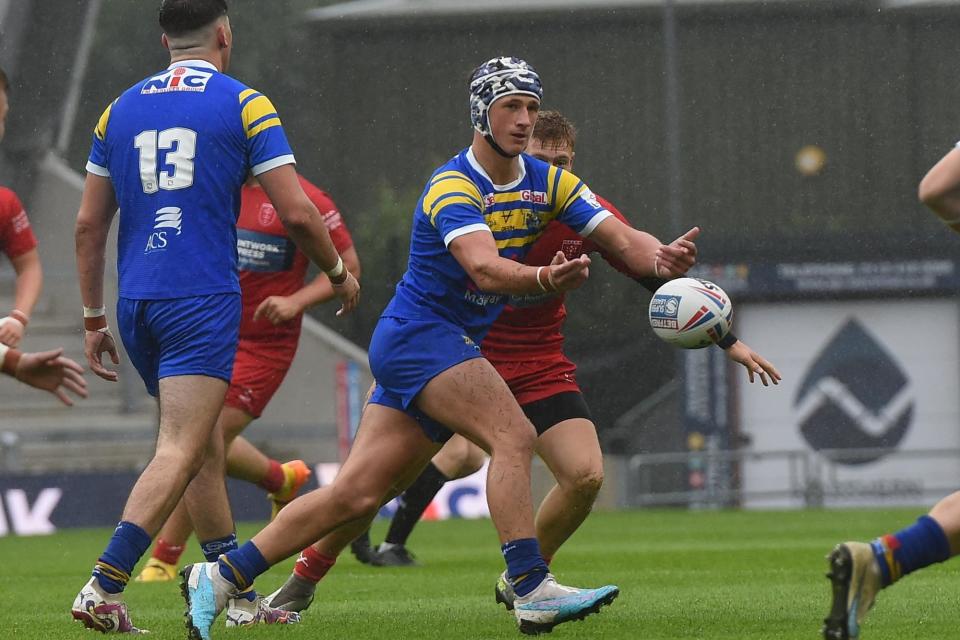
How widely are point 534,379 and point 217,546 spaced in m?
1.43

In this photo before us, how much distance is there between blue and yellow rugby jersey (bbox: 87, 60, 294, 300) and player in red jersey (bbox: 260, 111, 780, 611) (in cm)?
116

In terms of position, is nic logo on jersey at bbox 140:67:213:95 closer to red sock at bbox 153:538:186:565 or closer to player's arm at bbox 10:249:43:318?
player's arm at bbox 10:249:43:318

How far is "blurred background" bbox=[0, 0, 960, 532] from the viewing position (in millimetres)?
22172

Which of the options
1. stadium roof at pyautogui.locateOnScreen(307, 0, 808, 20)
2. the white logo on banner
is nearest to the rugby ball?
the white logo on banner

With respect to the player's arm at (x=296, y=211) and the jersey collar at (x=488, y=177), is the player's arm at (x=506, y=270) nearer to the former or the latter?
the jersey collar at (x=488, y=177)

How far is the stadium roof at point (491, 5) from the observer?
85.7 feet

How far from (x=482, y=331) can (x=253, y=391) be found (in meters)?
3.21

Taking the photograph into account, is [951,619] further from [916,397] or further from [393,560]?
[916,397]

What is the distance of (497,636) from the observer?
5914mm

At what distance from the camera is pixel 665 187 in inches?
1021

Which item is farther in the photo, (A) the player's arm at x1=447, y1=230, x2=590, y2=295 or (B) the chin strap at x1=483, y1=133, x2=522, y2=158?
(B) the chin strap at x1=483, y1=133, x2=522, y2=158

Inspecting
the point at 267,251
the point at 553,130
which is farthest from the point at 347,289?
the point at 267,251

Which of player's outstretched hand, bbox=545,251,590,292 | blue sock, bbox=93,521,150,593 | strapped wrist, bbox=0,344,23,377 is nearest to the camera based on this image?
strapped wrist, bbox=0,344,23,377

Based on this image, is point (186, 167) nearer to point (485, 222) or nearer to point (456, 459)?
point (485, 222)
